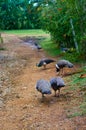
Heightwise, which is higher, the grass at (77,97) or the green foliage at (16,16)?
the grass at (77,97)

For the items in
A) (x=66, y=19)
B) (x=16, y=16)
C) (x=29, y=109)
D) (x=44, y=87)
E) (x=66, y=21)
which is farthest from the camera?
(x=16, y=16)

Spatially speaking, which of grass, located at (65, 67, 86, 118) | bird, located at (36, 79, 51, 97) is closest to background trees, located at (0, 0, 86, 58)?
grass, located at (65, 67, 86, 118)

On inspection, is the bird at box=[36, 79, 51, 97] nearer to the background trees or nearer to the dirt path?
the dirt path

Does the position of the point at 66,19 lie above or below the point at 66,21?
above

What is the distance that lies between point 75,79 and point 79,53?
5311 millimetres

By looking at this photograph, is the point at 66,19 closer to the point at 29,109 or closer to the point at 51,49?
the point at 51,49

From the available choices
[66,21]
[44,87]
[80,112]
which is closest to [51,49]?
[66,21]

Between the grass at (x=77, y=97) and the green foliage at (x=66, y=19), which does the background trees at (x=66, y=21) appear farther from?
the grass at (x=77, y=97)

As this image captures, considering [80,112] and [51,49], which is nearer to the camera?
[80,112]

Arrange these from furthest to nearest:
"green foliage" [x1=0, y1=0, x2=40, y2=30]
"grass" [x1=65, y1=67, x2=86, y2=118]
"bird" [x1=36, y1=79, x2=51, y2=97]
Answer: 1. "green foliage" [x1=0, y1=0, x2=40, y2=30]
2. "bird" [x1=36, y1=79, x2=51, y2=97]
3. "grass" [x1=65, y1=67, x2=86, y2=118]

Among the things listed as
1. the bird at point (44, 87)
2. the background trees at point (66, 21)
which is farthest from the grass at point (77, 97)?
the background trees at point (66, 21)

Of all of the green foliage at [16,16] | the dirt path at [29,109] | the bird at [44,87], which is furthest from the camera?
the green foliage at [16,16]

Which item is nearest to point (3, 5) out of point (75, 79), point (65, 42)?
point (65, 42)

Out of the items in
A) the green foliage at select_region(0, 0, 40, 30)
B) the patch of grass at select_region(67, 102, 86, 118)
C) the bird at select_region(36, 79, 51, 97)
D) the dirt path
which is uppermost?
the bird at select_region(36, 79, 51, 97)
